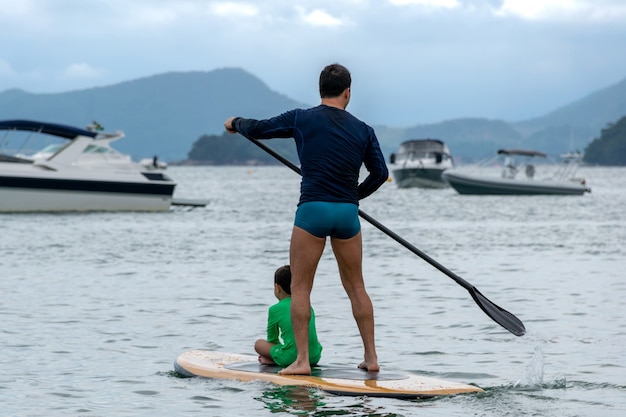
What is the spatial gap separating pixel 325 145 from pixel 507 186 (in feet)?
171

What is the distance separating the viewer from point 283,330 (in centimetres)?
866

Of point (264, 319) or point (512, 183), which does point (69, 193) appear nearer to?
point (264, 319)

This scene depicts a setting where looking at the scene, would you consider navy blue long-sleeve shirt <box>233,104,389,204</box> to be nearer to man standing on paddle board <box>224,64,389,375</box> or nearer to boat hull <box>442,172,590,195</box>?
man standing on paddle board <box>224,64,389,375</box>

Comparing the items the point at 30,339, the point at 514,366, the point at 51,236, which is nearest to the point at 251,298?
the point at 30,339

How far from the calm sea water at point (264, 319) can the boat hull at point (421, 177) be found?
42892mm

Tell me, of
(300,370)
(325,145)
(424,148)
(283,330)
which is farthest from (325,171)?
(424,148)

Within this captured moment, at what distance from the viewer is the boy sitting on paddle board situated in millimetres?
8609

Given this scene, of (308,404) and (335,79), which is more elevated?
(335,79)

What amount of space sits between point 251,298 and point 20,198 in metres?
21.5

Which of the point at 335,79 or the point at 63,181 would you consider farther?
the point at 63,181

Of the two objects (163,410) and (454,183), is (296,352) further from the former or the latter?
(454,183)

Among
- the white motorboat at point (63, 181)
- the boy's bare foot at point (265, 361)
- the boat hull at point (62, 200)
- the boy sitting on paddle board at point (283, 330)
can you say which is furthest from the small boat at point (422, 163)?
the boy sitting on paddle board at point (283, 330)

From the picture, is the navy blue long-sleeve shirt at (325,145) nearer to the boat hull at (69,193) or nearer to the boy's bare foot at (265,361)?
the boy's bare foot at (265,361)

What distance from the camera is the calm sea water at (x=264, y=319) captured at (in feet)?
27.8
